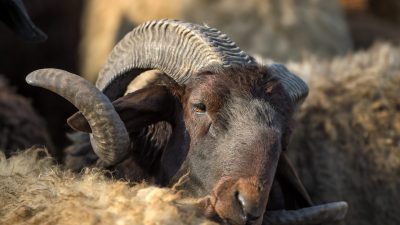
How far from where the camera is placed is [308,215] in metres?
4.87

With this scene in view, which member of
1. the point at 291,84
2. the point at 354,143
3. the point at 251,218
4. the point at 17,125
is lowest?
the point at 17,125

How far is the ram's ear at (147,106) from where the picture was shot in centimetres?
480

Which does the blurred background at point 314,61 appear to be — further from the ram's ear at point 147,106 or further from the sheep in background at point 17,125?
the ram's ear at point 147,106

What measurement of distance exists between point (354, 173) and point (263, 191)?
2.28 metres

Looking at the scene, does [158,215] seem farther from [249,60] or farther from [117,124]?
[249,60]

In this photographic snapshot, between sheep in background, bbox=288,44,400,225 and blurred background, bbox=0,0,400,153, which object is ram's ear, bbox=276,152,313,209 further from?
blurred background, bbox=0,0,400,153

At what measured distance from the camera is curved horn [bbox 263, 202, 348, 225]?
4.73 meters

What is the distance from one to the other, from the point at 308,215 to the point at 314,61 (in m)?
2.62

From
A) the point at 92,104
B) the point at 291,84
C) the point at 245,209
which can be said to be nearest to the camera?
the point at 245,209

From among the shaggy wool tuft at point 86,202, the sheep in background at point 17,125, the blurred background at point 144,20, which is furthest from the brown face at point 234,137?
the blurred background at point 144,20

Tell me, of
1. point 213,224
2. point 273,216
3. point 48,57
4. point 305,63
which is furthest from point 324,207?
point 48,57

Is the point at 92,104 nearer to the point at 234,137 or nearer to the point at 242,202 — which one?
the point at 234,137

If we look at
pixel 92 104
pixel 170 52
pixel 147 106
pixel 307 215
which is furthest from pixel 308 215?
pixel 92 104

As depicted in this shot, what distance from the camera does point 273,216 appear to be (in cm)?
475
